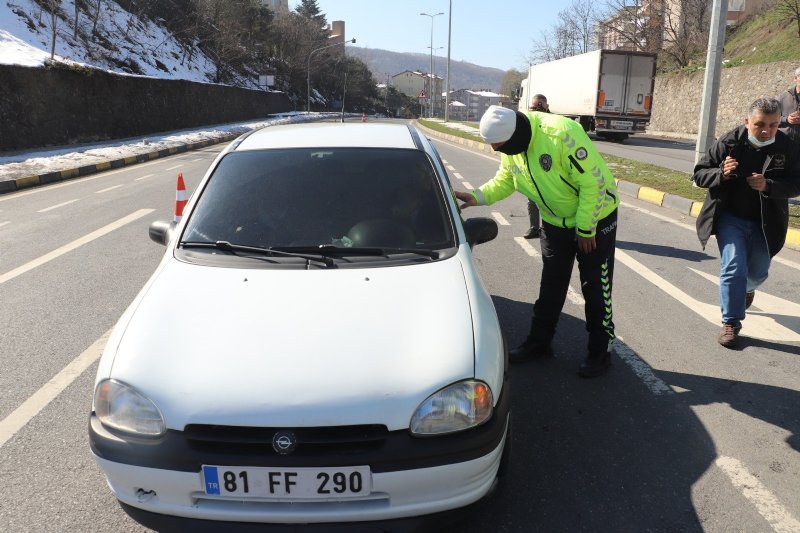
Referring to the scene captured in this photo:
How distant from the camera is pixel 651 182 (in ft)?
39.5

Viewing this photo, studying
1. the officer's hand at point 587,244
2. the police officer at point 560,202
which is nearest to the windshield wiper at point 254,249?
the police officer at point 560,202

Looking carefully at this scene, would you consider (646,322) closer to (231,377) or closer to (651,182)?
(231,377)

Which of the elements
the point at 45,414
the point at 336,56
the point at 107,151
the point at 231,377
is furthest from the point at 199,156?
the point at 336,56

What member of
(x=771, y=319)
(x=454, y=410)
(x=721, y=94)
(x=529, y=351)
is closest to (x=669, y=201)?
(x=771, y=319)

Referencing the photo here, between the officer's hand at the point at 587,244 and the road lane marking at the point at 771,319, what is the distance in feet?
6.16

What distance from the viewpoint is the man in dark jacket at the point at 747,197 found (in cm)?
413

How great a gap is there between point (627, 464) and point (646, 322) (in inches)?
87.7

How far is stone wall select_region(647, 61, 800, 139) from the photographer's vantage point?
89.2 ft

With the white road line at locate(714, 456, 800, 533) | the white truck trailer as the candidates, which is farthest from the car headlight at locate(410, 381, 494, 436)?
the white truck trailer

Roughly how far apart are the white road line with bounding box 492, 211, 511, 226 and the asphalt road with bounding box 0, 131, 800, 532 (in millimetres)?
1933

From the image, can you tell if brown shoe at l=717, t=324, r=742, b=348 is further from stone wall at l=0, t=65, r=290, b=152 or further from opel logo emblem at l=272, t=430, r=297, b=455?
stone wall at l=0, t=65, r=290, b=152

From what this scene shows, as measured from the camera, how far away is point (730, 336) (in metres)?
4.45

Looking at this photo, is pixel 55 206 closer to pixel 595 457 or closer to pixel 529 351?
pixel 529 351

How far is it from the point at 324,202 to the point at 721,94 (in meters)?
34.4
